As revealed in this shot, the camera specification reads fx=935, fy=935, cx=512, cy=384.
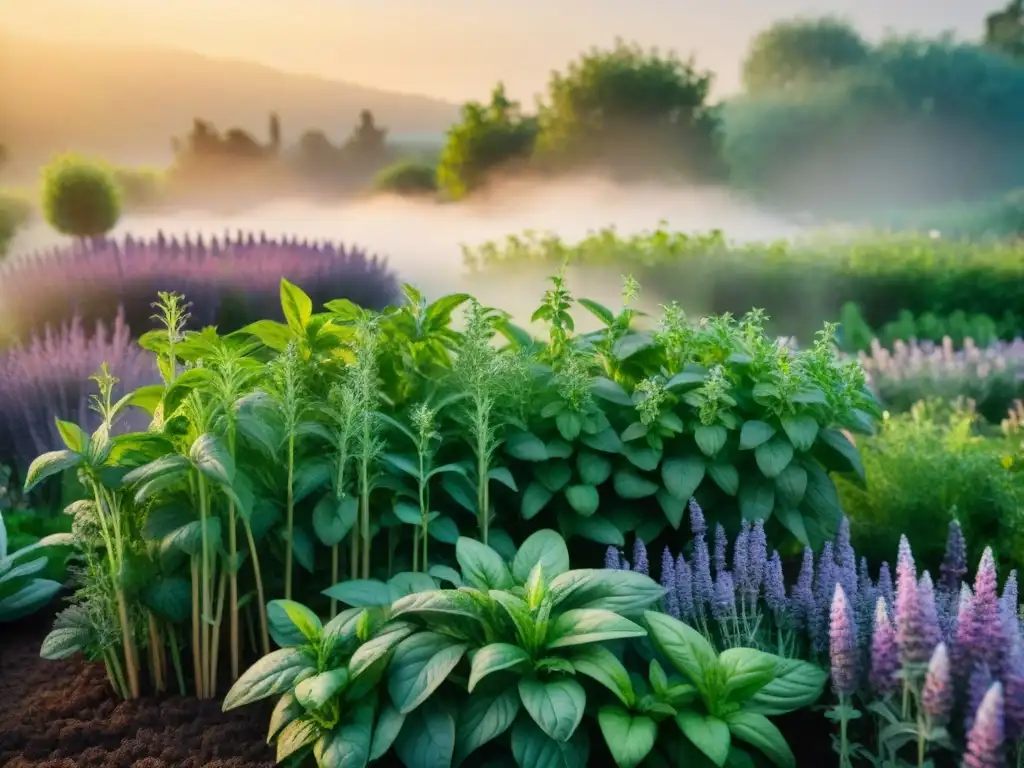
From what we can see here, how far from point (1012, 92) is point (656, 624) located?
5.06 metres

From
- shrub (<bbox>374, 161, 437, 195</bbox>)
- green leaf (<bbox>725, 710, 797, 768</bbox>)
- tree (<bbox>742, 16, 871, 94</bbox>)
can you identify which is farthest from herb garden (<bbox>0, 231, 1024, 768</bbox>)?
tree (<bbox>742, 16, 871, 94</bbox>)

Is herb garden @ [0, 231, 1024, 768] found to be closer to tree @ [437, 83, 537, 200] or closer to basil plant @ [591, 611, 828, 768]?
basil plant @ [591, 611, 828, 768]

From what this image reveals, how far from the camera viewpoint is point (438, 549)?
1.90 metres

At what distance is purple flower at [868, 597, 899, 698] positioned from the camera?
1325mm

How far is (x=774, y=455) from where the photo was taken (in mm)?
1807

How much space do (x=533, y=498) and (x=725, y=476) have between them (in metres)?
0.38

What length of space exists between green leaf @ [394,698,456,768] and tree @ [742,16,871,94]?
3962 mm

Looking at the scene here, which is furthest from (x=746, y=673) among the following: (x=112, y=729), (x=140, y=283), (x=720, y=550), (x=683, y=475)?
(x=140, y=283)

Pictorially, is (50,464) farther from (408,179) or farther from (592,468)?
(408,179)

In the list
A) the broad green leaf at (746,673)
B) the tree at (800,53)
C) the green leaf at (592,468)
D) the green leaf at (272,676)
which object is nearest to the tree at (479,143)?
the tree at (800,53)

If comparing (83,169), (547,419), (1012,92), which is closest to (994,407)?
(1012,92)

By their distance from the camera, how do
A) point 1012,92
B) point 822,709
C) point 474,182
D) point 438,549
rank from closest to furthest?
point 822,709, point 438,549, point 474,182, point 1012,92

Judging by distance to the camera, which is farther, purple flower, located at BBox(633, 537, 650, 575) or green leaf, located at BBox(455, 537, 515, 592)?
purple flower, located at BBox(633, 537, 650, 575)

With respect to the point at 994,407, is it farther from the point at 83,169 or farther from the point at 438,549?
the point at 83,169
